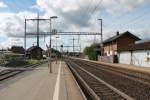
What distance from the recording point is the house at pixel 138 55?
51.7 metres

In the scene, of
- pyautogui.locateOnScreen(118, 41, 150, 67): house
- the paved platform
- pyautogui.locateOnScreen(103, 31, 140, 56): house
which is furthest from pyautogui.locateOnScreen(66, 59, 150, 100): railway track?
pyautogui.locateOnScreen(103, 31, 140, 56): house

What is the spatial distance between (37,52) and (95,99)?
99405mm

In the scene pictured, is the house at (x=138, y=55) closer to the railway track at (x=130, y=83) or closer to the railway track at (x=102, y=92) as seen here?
the railway track at (x=130, y=83)

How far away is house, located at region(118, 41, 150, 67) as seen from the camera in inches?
2034

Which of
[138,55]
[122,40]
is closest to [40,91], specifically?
[138,55]

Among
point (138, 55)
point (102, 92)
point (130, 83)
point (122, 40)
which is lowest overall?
point (102, 92)

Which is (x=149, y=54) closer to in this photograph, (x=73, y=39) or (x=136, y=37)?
(x=136, y=37)

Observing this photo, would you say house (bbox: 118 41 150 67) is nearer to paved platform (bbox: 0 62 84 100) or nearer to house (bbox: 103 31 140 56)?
house (bbox: 103 31 140 56)

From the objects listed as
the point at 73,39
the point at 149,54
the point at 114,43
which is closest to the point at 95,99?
the point at 149,54

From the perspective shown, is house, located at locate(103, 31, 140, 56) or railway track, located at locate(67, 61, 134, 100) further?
house, located at locate(103, 31, 140, 56)

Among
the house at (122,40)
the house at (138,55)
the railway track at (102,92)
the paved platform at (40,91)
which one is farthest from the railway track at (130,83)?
the house at (122,40)

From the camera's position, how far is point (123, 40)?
276 feet

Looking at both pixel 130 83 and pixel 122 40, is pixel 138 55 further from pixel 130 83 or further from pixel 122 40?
pixel 130 83

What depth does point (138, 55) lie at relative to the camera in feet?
184
